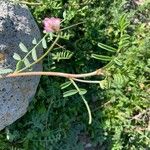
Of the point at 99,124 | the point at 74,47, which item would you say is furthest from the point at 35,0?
the point at 99,124

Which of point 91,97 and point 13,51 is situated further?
point 91,97

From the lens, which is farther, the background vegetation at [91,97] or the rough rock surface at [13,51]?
the background vegetation at [91,97]

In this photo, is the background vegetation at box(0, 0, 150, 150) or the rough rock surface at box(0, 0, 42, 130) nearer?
the rough rock surface at box(0, 0, 42, 130)

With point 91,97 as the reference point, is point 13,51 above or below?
above

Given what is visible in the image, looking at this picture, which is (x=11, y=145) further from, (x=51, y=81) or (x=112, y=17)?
(x=112, y=17)
